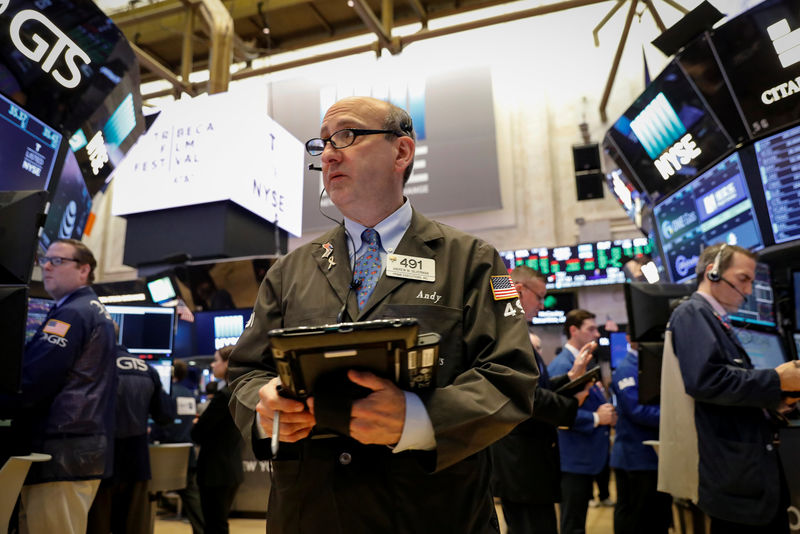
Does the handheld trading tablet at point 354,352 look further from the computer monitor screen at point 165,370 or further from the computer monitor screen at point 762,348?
the computer monitor screen at point 165,370

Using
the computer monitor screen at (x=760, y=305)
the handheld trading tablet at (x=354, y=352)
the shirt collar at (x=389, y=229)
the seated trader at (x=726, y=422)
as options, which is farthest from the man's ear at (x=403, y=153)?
the computer monitor screen at (x=760, y=305)

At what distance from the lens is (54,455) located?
9.68 feet

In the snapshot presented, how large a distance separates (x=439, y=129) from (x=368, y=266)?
10022 mm

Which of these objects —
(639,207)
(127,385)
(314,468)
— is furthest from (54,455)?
(639,207)

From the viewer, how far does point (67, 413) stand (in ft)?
9.95

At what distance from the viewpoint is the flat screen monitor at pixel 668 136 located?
14.9 feet

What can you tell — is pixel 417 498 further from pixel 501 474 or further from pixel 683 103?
pixel 683 103

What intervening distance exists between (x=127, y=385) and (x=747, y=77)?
187 inches

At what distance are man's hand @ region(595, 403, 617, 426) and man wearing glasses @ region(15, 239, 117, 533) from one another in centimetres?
326

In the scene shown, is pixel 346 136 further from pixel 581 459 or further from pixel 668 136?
pixel 668 136

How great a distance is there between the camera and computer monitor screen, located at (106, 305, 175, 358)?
4.91 meters

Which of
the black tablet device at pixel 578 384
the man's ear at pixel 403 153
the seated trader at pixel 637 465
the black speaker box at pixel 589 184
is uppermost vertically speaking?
the black speaker box at pixel 589 184

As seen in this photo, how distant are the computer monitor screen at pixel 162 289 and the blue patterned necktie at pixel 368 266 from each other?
5341 mm

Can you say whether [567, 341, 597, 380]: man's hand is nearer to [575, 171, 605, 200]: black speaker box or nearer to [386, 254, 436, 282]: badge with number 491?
[386, 254, 436, 282]: badge with number 491
